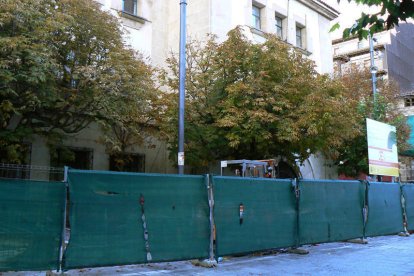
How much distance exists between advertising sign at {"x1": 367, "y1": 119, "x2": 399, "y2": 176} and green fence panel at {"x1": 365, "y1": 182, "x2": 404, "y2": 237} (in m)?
2.40

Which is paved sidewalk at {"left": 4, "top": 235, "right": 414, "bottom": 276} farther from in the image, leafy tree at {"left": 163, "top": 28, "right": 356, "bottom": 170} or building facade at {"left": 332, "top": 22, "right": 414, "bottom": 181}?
building facade at {"left": 332, "top": 22, "right": 414, "bottom": 181}

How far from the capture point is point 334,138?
56.5 feet

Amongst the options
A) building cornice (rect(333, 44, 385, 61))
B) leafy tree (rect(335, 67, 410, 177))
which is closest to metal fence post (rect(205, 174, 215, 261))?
leafy tree (rect(335, 67, 410, 177))

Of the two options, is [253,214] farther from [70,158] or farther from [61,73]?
[70,158]

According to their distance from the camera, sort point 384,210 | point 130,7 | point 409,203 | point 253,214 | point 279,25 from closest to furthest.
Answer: point 253,214, point 384,210, point 409,203, point 130,7, point 279,25

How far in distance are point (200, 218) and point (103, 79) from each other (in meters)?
5.52

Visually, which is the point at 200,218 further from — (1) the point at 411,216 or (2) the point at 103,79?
(1) the point at 411,216

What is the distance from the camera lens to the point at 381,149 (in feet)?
61.3

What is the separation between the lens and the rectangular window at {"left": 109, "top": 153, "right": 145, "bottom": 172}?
58.8 ft

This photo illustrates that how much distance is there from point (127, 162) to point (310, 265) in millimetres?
10524

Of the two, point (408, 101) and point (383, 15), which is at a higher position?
point (408, 101)

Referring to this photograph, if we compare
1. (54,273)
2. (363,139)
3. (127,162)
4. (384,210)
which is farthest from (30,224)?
(363,139)

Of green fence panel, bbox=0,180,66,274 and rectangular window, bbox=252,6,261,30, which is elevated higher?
rectangular window, bbox=252,6,261,30

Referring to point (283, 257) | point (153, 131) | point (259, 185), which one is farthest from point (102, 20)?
point (283, 257)
